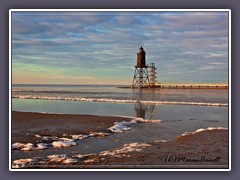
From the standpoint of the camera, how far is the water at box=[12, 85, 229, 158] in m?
4.78

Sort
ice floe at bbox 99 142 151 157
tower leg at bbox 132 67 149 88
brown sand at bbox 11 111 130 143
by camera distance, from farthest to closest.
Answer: tower leg at bbox 132 67 149 88 → brown sand at bbox 11 111 130 143 → ice floe at bbox 99 142 151 157

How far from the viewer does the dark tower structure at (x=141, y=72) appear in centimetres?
489

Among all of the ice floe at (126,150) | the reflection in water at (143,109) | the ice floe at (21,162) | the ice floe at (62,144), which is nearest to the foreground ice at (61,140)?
the ice floe at (62,144)

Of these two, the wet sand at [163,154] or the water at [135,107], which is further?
the water at [135,107]

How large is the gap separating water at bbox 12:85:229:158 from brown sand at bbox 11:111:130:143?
279mm

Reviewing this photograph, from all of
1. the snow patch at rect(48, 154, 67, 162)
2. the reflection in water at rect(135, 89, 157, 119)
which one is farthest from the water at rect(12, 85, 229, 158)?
the snow patch at rect(48, 154, 67, 162)

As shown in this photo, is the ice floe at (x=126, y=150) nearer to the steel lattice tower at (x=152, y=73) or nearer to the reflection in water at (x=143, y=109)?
the steel lattice tower at (x=152, y=73)

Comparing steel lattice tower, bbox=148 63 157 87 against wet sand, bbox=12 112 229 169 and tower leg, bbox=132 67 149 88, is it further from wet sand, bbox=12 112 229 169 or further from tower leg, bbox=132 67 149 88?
wet sand, bbox=12 112 229 169

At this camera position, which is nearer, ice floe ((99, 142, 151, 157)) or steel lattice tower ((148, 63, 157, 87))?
Result: ice floe ((99, 142, 151, 157))

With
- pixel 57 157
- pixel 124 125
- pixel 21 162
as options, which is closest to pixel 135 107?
pixel 124 125

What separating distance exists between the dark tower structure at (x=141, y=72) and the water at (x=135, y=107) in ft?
1.02

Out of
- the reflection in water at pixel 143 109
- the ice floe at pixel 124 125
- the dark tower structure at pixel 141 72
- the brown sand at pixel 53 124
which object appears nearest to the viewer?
the brown sand at pixel 53 124

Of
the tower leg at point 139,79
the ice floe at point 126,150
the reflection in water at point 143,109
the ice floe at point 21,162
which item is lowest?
the ice floe at point 21,162
